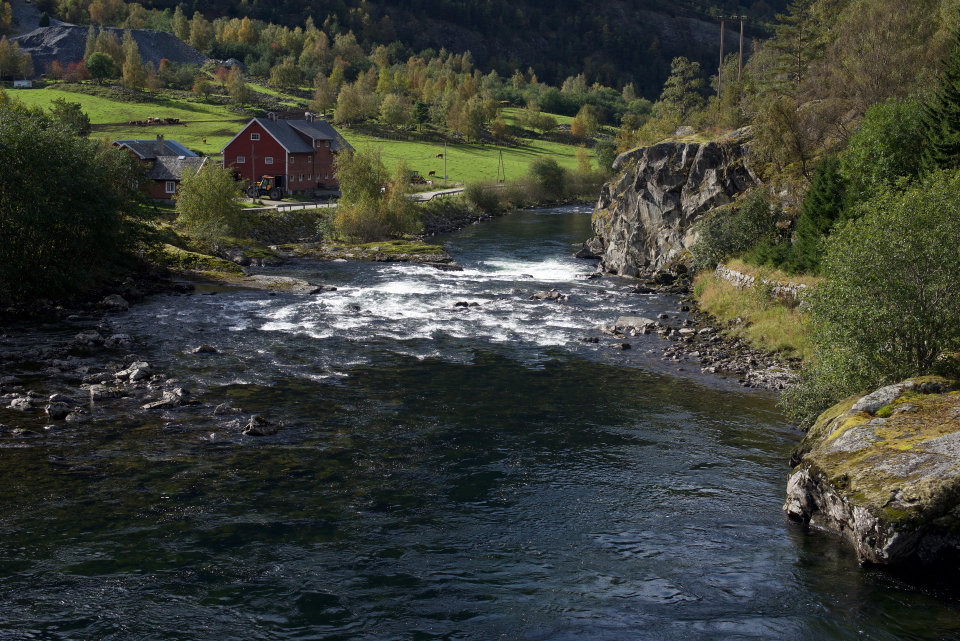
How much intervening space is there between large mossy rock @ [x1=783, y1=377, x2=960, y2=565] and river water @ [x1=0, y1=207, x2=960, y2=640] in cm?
76

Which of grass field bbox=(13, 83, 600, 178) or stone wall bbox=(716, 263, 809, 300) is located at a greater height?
grass field bbox=(13, 83, 600, 178)

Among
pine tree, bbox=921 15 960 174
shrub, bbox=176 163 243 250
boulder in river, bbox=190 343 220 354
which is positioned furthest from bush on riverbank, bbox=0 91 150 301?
pine tree, bbox=921 15 960 174

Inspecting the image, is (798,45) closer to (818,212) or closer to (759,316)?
(818,212)

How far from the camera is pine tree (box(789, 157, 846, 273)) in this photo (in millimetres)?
40938

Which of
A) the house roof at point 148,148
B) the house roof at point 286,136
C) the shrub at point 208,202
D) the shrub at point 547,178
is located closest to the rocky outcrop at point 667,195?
the shrub at point 208,202

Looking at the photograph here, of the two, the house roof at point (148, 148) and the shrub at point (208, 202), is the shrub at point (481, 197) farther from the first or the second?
the shrub at point (208, 202)

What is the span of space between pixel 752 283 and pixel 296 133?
2976 inches

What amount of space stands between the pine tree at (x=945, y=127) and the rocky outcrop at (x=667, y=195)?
19.5 metres

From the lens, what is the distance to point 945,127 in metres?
34.3

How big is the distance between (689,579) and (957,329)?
1229cm

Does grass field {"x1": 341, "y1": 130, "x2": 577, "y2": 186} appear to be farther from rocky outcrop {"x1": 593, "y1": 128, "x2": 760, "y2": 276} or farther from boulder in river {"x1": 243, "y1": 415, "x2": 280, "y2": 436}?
boulder in river {"x1": 243, "y1": 415, "x2": 280, "y2": 436}

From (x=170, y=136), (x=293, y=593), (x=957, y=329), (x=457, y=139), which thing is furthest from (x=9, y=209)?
(x=457, y=139)

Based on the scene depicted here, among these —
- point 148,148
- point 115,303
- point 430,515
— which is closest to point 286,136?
point 148,148

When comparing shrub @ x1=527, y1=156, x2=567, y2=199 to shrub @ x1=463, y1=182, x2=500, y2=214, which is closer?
shrub @ x1=463, y1=182, x2=500, y2=214
